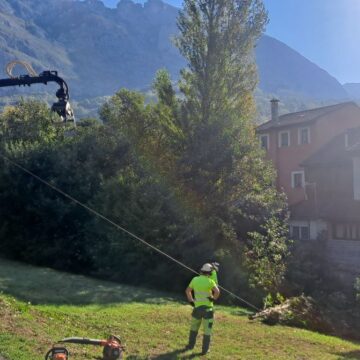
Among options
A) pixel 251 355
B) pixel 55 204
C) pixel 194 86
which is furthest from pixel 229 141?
pixel 251 355

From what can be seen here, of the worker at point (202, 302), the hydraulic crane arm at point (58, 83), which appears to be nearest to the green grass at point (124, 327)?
the worker at point (202, 302)

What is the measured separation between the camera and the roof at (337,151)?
3338 cm

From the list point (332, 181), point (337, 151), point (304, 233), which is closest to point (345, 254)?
point (304, 233)

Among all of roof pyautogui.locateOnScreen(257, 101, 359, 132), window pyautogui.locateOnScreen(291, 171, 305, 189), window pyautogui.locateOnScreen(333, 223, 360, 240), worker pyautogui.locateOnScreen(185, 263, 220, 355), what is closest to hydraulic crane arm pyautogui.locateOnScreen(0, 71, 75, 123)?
worker pyautogui.locateOnScreen(185, 263, 220, 355)

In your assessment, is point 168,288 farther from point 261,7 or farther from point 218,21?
point 261,7

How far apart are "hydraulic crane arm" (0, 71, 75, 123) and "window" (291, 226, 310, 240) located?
2205 cm

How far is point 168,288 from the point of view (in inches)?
878

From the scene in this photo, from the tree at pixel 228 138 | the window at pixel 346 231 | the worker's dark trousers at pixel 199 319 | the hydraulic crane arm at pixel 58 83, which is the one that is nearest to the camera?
the worker's dark trousers at pixel 199 319

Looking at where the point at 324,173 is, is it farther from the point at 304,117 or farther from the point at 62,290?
the point at 62,290

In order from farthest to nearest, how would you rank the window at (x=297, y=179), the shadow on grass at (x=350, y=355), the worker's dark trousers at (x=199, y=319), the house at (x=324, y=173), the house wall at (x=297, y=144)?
the window at (x=297, y=179), the house wall at (x=297, y=144), the house at (x=324, y=173), the shadow on grass at (x=350, y=355), the worker's dark trousers at (x=199, y=319)

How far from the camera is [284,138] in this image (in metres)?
44.0

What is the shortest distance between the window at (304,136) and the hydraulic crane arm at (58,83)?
97.1 feet

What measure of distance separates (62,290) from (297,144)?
29266mm

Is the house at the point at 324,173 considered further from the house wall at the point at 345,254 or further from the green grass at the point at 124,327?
the green grass at the point at 124,327
